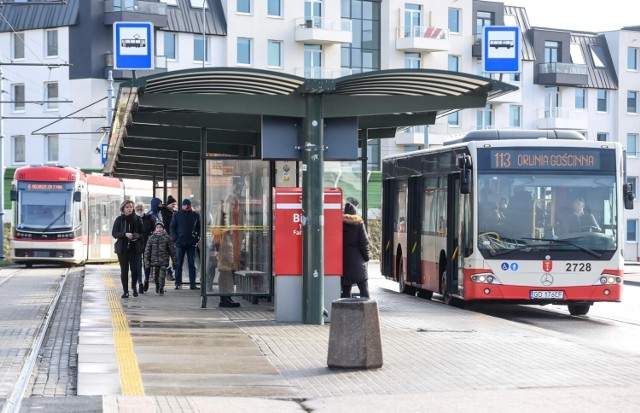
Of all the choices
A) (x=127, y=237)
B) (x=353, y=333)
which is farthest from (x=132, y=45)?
(x=353, y=333)

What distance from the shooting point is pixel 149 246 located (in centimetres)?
2361

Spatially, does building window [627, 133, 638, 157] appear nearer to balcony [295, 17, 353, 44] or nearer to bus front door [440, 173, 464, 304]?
balcony [295, 17, 353, 44]

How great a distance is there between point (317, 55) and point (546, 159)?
51.5 metres

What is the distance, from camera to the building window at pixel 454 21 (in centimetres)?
7538

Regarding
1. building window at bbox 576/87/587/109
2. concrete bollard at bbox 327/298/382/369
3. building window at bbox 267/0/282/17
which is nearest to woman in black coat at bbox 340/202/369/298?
concrete bollard at bbox 327/298/382/369

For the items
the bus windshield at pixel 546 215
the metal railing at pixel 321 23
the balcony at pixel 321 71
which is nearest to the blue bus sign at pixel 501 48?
the bus windshield at pixel 546 215

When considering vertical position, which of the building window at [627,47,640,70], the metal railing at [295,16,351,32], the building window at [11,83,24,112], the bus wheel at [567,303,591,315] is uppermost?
the metal railing at [295,16,351,32]

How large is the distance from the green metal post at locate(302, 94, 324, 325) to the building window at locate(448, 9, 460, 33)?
59402 millimetres

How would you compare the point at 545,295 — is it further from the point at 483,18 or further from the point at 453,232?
the point at 483,18

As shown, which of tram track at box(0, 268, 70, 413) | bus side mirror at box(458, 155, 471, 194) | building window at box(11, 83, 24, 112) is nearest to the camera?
tram track at box(0, 268, 70, 413)

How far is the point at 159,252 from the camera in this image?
76.6ft

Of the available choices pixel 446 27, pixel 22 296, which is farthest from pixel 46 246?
pixel 446 27

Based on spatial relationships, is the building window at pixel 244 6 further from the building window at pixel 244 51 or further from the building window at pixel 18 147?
the building window at pixel 18 147

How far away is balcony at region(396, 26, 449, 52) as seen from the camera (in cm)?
7274
